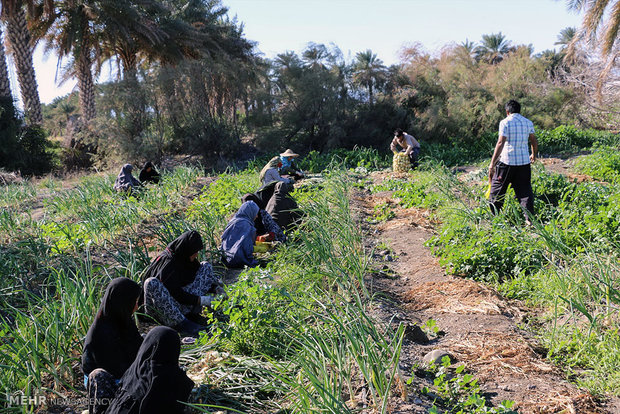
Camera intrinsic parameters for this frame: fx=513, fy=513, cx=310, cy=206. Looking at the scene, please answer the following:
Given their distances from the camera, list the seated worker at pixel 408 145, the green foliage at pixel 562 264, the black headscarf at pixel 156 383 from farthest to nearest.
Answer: the seated worker at pixel 408 145 < the green foliage at pixel 562 264 < the black headscarf at pixel 156 383

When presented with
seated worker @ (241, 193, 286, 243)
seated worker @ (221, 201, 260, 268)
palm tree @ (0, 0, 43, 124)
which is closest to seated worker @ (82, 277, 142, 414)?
seated worker @ (221, 201, 260, 268)

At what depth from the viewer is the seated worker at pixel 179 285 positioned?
145 inches

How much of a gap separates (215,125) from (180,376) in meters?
13.4

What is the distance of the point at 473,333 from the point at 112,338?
211cm

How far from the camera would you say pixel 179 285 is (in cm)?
391

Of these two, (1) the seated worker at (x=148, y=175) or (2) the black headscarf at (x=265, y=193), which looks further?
(1) the seated worker at (x=148, y=175)

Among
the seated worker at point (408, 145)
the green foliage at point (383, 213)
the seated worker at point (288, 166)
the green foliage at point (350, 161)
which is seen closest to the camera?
the green foliage at point (383, 213)

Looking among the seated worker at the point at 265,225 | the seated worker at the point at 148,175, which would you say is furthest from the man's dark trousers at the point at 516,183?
the seated worker at the point at 148,175

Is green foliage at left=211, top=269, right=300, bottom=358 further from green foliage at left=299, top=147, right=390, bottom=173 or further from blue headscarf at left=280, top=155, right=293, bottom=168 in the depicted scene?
green foliage at left=299, top=147, right=390, bottom=173

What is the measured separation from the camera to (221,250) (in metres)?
5.00

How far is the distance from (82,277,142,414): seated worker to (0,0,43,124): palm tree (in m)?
14.2

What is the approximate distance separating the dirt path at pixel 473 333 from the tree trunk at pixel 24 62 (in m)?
14.4

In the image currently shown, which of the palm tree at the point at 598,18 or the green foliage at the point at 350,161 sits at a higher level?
the palm tree at the point at 598,18

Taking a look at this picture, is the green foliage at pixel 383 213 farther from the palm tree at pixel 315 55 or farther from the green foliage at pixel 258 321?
the palm tree at pixel 315 55
